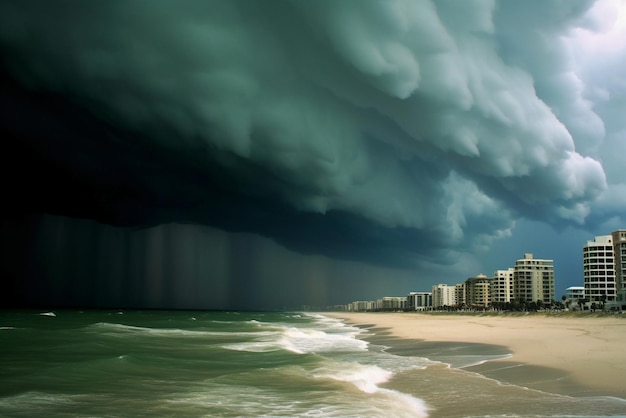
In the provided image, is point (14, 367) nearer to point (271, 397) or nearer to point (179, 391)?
point (179, 391)

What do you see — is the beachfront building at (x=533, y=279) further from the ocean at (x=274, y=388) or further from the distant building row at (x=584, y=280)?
the ocean at (x=274, y=388)

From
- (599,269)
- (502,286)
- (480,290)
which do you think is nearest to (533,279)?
(502,286)

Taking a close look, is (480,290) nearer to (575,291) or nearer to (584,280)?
(575,291)

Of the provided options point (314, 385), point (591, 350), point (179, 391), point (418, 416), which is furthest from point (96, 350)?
point (591, 350)

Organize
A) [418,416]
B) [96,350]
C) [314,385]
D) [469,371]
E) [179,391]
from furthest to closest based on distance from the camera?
1. [96,350]
2. [469,371]
3. [314,385]
4. [179,391]
5. [418,416]

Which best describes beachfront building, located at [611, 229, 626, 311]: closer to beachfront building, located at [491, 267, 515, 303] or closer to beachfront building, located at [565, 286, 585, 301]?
beachfront building, located at [565, 286, 585, 301]

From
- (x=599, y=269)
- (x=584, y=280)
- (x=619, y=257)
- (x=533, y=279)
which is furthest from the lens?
(x=533, y=279)

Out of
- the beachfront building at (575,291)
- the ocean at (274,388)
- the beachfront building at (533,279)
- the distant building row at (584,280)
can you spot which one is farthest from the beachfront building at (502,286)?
the ocean at (274,388)
